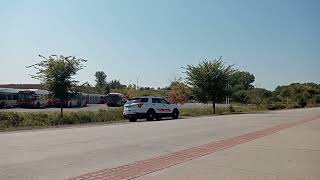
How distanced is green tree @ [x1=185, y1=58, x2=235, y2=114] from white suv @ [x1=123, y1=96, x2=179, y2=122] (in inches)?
678

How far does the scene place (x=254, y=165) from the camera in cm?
1197

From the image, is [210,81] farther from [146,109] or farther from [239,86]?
[239,86]

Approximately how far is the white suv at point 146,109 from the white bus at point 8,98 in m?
26.5

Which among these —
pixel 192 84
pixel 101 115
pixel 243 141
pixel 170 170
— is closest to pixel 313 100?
pixel 192 84

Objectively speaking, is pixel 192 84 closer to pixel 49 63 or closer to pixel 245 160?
pixel 49 63

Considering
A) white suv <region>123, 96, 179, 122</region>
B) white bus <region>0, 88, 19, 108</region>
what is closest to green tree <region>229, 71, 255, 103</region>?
white suv <region>123, 96, 179, 122</region>

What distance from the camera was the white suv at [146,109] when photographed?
116ft

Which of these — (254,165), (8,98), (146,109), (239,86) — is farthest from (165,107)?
(239,86)

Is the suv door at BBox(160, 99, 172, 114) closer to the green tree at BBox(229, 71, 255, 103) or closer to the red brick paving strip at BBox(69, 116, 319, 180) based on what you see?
the green tree at BBox(229, 71, 255, 103)

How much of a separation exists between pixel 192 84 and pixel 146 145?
40.7 meters

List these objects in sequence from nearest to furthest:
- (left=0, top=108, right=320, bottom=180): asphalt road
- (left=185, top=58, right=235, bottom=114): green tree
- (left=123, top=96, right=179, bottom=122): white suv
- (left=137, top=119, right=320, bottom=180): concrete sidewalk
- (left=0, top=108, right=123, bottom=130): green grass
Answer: (left=137, top=119, right=320, bottom=180): concrete sidewalk
(left=0, top=108, right=320, bottom=180): asphalt road
(left=0, top=108, right=123, bottom=130): green grass
(left=123, top=96, right=179, bottom=122): white suv
(left=185, top=58, right=235, bottom=114): green tree

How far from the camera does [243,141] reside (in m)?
18.3

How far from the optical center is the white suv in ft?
116

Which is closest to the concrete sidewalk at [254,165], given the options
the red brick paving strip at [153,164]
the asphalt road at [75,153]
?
the red brick paving strip at [153,164]
